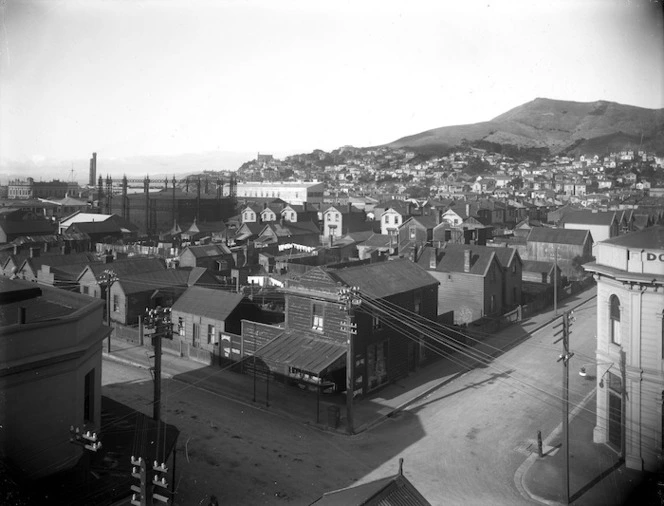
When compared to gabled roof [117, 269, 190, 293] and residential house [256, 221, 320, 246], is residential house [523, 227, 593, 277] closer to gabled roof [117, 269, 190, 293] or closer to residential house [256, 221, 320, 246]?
residential house [256, 221, 320, 246]

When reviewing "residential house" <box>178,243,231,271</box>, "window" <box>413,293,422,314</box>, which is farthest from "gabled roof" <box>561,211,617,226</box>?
"window" <box>413,293,422,314</box>

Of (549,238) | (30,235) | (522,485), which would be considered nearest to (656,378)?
(522,485)

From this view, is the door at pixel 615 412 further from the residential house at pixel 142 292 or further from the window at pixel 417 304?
the residential house at pixel 142 292

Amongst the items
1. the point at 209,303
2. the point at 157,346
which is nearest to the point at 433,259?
the point at 209,303

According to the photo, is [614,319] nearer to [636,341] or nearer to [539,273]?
[636,341]

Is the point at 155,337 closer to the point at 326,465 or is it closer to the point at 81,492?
the point at 81,492

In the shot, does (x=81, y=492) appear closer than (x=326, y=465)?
Yes
